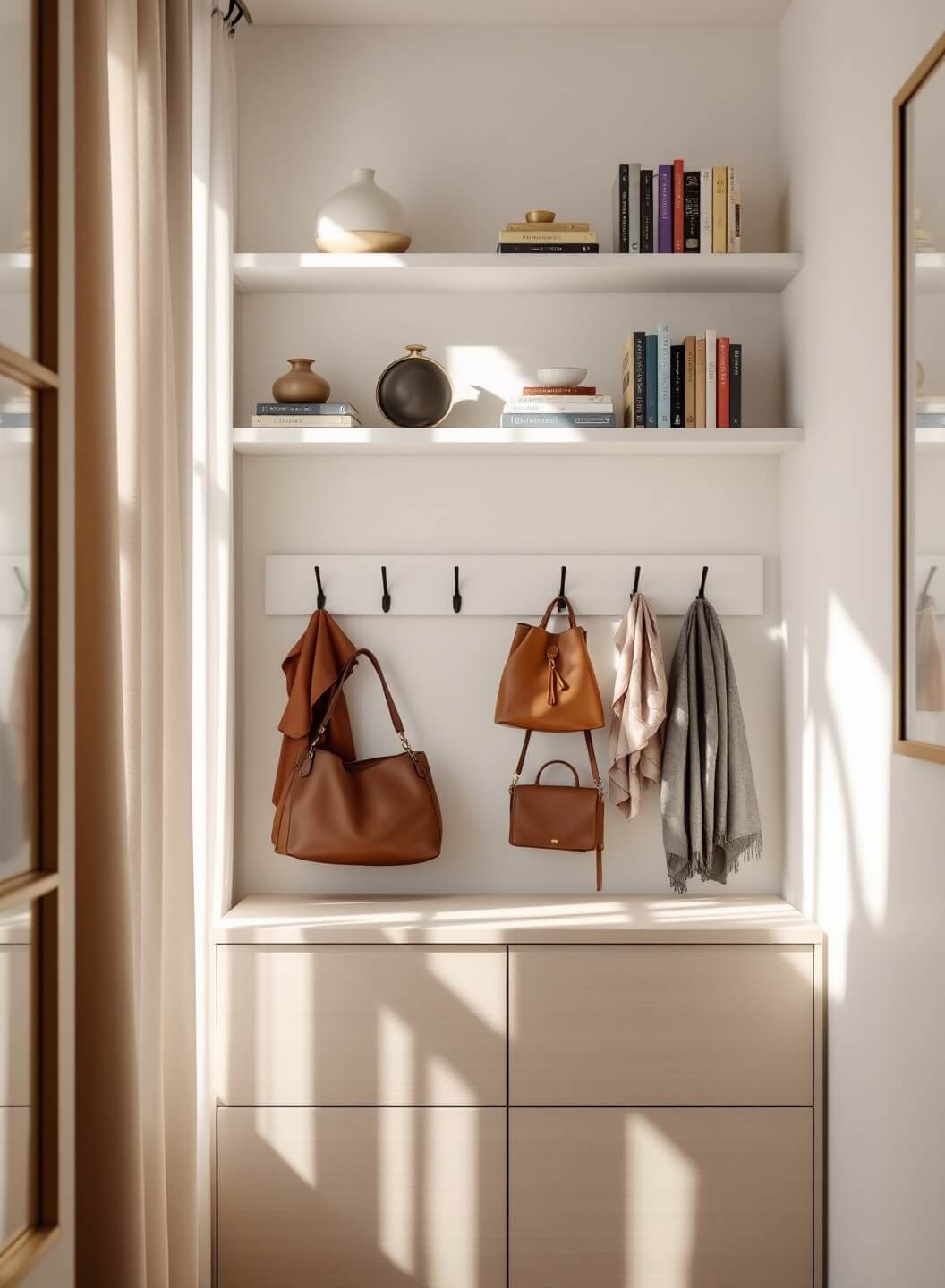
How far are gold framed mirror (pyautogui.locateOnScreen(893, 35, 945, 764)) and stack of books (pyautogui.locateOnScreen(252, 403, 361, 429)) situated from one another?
43.5 inches

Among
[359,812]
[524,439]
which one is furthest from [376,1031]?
[524,439]

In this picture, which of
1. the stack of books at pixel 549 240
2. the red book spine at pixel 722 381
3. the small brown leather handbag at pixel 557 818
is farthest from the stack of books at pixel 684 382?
the small brown leather handbag at pixel 557 818

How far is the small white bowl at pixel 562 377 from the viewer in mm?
2342

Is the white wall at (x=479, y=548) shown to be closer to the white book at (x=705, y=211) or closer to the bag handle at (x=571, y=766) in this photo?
the bag handle at (x=571, y=766)

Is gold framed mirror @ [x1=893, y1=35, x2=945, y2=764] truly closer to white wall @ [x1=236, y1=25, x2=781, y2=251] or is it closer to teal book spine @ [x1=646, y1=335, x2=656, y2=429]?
teal book spine @ [x1=646, y1=335, x2=656, y2=429]

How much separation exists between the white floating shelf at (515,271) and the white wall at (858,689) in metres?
0.12

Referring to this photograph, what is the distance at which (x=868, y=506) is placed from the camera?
1.90 meters

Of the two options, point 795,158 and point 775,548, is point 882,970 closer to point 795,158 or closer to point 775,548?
point 775,548

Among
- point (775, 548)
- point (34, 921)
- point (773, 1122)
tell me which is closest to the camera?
point (34, 921)

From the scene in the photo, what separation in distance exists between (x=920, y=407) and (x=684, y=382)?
2.50 feet

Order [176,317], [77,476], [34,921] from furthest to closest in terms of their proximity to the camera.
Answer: [176,317], [77,476], [34,921]

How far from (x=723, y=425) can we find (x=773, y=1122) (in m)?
1.38

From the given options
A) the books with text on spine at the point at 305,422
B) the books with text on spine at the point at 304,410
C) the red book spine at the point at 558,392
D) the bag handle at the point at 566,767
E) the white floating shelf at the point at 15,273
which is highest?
the red book spine at the point at 558,392

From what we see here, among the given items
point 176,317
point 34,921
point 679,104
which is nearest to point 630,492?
point 679,104
